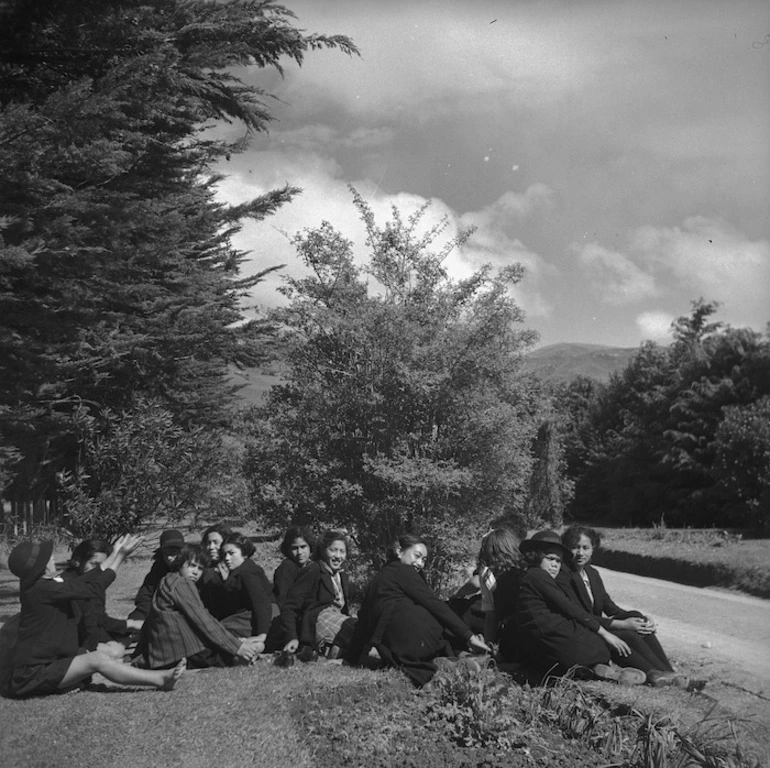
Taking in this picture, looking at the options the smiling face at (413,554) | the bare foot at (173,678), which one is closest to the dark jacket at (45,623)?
the bare foot at (173,678)

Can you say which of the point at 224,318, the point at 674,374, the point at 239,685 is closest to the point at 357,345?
the point at 239,685

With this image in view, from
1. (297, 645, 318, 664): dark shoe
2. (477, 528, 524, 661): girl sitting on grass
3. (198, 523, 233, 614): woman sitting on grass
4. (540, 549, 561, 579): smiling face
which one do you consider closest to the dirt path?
(540, 549, 561, 579): smiling face

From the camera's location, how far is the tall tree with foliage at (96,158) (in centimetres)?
864

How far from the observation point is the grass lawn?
480 centimetres

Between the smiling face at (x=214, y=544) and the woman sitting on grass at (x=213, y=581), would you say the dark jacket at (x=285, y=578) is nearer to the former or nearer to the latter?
the woman sitting on grass at (x=213, y=581)

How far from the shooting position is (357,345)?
10781 millimetres

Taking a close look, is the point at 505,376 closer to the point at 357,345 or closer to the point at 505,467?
the point at 505,467

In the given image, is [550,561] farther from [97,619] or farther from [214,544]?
[97,619]

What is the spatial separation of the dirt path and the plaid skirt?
3154mm

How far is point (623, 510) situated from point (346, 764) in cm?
3665

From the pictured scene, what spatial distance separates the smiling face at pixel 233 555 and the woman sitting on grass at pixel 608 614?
9.87ft

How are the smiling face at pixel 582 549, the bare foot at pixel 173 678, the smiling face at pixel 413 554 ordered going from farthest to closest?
the smiling face at pixel 582 549
the smiling face at pixel 413 554
the bare foot at pixel 173 678

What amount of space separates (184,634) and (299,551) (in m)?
1.55

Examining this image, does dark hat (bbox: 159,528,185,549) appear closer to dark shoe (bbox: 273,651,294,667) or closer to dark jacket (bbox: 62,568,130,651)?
dark jacket (bbox: 62,568,130,651)
